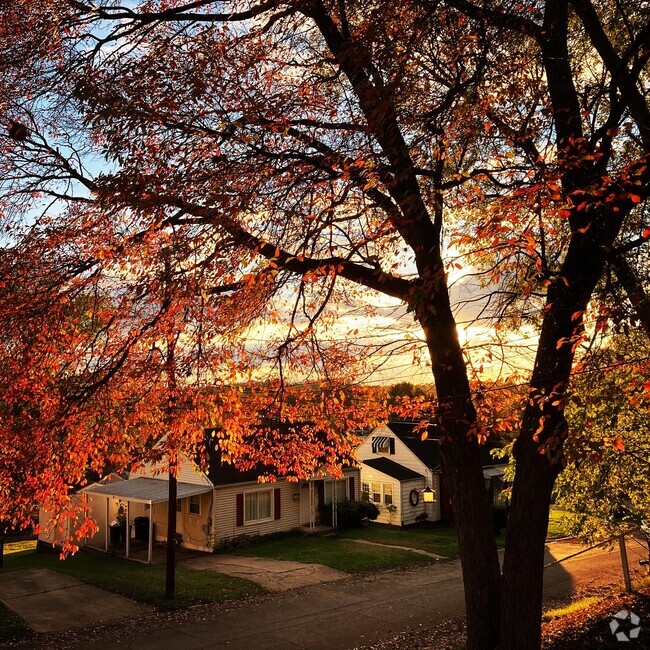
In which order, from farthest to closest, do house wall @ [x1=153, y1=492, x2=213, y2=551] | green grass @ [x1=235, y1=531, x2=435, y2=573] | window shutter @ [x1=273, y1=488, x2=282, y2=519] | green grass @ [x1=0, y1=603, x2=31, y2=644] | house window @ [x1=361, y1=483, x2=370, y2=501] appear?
house window @ [x1=361, y1=483, x2=370, y2=501], window shutter @ [x1=273, y1=488, x2=282, y2=519], house wall @ [x1=153, y1=492, x2=213, y2=551], green grass @ [x1=235, y1=531, x2=435, y2=573], green grass @ [x1=0, y1=603, x2=31, y2=644]

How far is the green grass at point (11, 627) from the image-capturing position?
13692mm

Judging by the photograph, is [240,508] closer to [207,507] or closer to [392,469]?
[207,507]

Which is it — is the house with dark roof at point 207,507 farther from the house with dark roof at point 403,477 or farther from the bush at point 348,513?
the house with dark roof at point 403,477

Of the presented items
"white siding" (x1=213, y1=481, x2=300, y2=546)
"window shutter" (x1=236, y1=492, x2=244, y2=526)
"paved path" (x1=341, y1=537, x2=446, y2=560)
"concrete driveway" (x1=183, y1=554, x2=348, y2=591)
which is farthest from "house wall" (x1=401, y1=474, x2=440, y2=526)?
"concrete driveway" (x1=183, y1=554, x2=348, y2=591)

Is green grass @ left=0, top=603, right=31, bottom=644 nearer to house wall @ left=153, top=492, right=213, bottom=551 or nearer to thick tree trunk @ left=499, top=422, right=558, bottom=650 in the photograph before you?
house wall @ left=153, top=492, right=213, bottom=551

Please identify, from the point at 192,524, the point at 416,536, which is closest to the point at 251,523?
the point at 192,524

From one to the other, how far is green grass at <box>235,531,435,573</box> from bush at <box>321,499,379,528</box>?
2.25 m

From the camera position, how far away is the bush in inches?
1152

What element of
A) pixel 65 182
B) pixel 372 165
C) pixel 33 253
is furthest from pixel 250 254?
pixel 65 182

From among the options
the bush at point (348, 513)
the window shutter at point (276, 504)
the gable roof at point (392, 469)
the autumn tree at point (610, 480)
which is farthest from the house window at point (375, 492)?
the autumn tree at point (610, 480)

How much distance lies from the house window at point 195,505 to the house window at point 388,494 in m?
10.8

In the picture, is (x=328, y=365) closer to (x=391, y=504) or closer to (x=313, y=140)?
(x=313, y=140)

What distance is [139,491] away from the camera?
24578 millimetres

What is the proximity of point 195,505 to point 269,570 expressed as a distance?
6.17 meters
